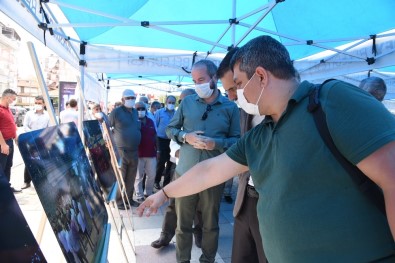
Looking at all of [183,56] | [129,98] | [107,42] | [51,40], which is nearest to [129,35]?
[107,42]

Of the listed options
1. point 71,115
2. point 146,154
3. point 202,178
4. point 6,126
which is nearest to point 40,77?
point 202,178

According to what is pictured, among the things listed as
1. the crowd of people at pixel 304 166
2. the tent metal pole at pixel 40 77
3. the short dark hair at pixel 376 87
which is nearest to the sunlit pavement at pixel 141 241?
the tent metal pole at pixel 40 77

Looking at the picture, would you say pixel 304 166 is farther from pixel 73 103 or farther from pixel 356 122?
pixel 73 103

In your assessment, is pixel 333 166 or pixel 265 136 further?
pixel 265 136

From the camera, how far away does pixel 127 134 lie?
15.2 feet

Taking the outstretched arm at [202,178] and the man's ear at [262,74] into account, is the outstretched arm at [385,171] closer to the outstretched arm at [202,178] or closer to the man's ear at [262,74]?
the man's ear at [262,74]

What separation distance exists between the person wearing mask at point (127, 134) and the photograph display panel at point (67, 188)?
2.85 metres

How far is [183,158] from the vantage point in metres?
2.65

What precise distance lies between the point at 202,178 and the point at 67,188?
66cm

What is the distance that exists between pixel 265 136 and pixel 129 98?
3.63m

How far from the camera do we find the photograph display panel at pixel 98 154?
95.4 inches

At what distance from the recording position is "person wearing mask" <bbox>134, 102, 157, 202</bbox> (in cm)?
519

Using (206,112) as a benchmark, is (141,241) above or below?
below

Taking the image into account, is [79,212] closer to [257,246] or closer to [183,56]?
[257,246]
